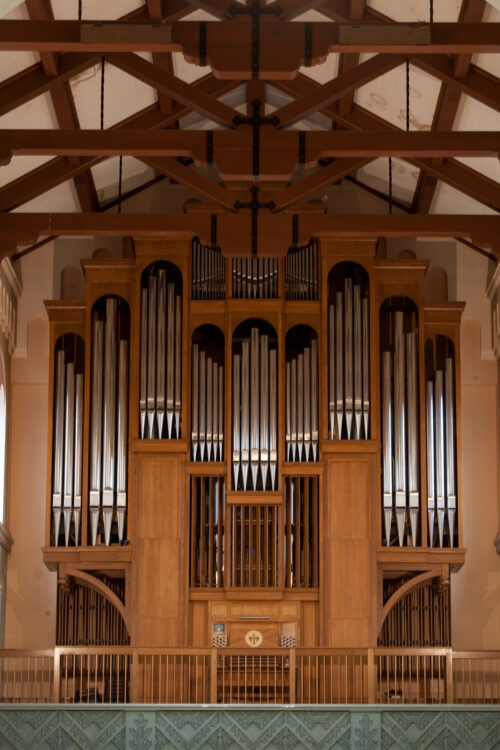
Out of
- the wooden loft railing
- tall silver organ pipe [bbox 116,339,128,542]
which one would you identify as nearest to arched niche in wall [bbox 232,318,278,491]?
tall silver organ pipe [bbox 116,339,128,542]

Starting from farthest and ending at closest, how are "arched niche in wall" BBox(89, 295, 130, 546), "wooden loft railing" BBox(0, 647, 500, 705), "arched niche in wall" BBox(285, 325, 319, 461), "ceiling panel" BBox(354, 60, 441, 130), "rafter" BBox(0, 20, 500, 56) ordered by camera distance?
1. "arched niche in wall" BBox(285, 325, 319, 461)
2. "arched niche in wall" BBox(89, 295, 130, 546)
3. "ceiling panel" BBox(354, 60, 441, 130)
4. "wooden loft railing" BBox(0, 647, 500, 705)
5. "rafter" BBox(0, 20, 500, 56)

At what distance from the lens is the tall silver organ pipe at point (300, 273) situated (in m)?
21.0

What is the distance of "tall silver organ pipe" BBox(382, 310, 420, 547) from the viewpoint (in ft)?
66.1

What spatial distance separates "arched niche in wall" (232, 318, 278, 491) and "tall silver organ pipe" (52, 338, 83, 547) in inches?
78.9

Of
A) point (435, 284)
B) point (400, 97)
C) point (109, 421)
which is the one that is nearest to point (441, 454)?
point (435, 284)

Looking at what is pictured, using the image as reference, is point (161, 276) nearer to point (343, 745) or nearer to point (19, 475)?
point (19, 475)

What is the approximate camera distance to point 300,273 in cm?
2102

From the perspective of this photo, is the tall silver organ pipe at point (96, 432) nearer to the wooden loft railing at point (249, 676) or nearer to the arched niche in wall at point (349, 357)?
the wooden loft railing at point (249, 676)

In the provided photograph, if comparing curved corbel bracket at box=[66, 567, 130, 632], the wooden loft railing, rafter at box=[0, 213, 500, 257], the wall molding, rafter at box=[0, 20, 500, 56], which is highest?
rafter at box=[0, 20, 500, 56]

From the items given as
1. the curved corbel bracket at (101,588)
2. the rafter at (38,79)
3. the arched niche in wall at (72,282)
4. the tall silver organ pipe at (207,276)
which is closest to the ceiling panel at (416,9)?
the rafter at (38,79)

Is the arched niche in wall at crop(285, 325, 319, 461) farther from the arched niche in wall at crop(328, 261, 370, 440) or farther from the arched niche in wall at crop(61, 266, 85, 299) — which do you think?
the arched niche in wall at crop(61, 266, 85, 299)

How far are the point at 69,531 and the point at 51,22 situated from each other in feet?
25.2

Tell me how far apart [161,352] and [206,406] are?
2.97 feet

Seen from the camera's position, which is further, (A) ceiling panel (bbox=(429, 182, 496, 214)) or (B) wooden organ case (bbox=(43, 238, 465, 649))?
(A) ceiling panel (bbox=(429, 182, 496, 214))
